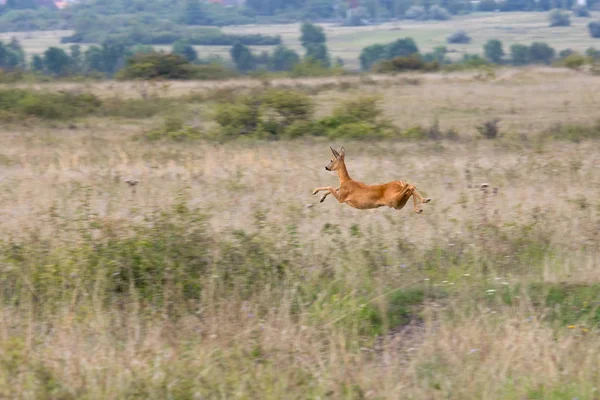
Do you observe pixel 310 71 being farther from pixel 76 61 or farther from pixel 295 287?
pixel 295 287

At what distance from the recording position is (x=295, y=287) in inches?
236

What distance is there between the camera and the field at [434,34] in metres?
78.3

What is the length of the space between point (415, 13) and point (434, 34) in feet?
76.5

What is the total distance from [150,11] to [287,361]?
120m

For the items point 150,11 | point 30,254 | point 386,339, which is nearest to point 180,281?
point 30,254

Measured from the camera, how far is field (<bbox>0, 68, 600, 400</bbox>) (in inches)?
181

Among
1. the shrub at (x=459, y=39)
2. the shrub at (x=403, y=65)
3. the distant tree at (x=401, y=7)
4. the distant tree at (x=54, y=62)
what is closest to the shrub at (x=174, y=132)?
the shrub at (x=403, y=65)

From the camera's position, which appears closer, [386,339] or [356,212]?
[386,339]

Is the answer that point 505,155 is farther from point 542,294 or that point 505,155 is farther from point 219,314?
point 219,314

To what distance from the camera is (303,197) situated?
30.2 feet

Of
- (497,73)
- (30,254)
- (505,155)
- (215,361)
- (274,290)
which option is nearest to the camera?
(215,361)

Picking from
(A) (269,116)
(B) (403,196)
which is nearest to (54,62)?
(A) (269,116)

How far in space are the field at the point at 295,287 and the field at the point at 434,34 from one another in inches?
2260

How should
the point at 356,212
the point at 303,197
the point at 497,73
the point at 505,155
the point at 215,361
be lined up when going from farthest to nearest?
the point at 497,73
the point at 505,155
the point at 303,197
the point at 356,212
the point at 215,361
